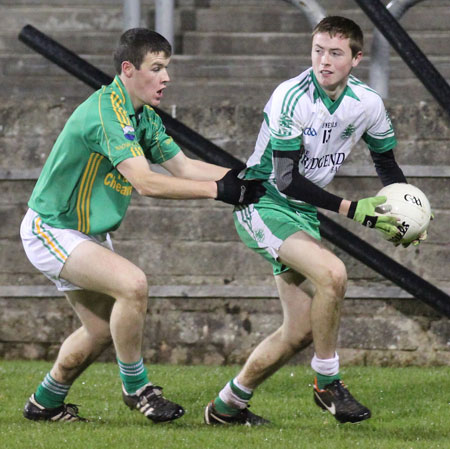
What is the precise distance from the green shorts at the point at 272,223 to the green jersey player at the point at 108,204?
22cm

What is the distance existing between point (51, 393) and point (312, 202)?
1.71 m

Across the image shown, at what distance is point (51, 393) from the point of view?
20.6 feet

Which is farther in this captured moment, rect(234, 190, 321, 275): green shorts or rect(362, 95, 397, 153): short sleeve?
rect(362, 95, 397, 153): short sleeve

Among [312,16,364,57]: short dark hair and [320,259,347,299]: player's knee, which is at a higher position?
[312,16,364,57]: short dark hair

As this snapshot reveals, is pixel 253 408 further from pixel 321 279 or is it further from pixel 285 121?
pixel 285 121

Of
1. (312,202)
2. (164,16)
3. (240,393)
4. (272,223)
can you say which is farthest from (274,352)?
(164,16)

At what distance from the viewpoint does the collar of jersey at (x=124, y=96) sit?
6.00 meters

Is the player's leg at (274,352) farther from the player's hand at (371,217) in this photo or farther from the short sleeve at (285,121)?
the short sleeve at (285,121)

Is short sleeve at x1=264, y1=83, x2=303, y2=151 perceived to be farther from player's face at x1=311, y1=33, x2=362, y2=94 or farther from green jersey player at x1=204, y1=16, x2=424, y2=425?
player's face at x1=311, y1=33, x2=362, y2=94

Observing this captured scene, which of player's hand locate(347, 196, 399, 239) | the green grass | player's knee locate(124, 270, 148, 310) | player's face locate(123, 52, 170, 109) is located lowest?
the green grass

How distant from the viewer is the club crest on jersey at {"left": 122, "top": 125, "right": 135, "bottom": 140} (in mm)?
5852

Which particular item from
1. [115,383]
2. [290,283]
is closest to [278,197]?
[290,283]

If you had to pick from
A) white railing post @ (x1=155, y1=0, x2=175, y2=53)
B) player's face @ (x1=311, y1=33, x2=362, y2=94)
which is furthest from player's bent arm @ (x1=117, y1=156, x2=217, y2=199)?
white railing post @ (x1=155, y1=0, x2=175, y2=53)

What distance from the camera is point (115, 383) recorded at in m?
7.64
